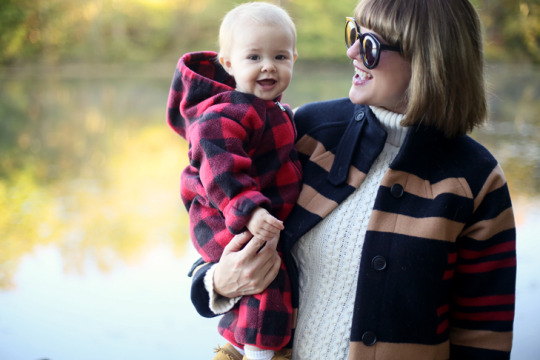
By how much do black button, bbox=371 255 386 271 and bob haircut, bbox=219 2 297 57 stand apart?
0.55 meters

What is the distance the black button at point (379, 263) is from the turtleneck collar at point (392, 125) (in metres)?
0.28

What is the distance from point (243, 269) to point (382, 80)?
50cm

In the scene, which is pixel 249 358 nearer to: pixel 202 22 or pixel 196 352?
pixel 196 352

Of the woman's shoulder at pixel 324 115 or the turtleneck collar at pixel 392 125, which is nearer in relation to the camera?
the turtleneck collar at pixel 392 125

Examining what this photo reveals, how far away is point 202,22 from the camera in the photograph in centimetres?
1163

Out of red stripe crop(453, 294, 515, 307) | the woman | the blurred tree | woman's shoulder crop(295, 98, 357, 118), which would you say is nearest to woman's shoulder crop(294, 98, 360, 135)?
woman's shoulder crop(295, 98, 357, 118)

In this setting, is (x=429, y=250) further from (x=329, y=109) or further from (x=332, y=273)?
(x=329, y=109)

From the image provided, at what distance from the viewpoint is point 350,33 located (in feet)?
3.82

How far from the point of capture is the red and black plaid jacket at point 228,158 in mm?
1032

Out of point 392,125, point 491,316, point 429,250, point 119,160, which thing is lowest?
point 491,316

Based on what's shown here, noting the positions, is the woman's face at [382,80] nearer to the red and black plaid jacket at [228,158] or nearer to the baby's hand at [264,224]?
the red and black plaid jacket at [228,158]

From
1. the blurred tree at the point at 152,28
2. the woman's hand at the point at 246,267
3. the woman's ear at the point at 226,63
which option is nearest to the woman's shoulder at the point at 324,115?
the woman's ear at the point at 226,63

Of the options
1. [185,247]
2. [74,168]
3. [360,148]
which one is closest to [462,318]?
[360,148]

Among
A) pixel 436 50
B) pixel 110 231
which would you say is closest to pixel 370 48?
pixel 436 50
